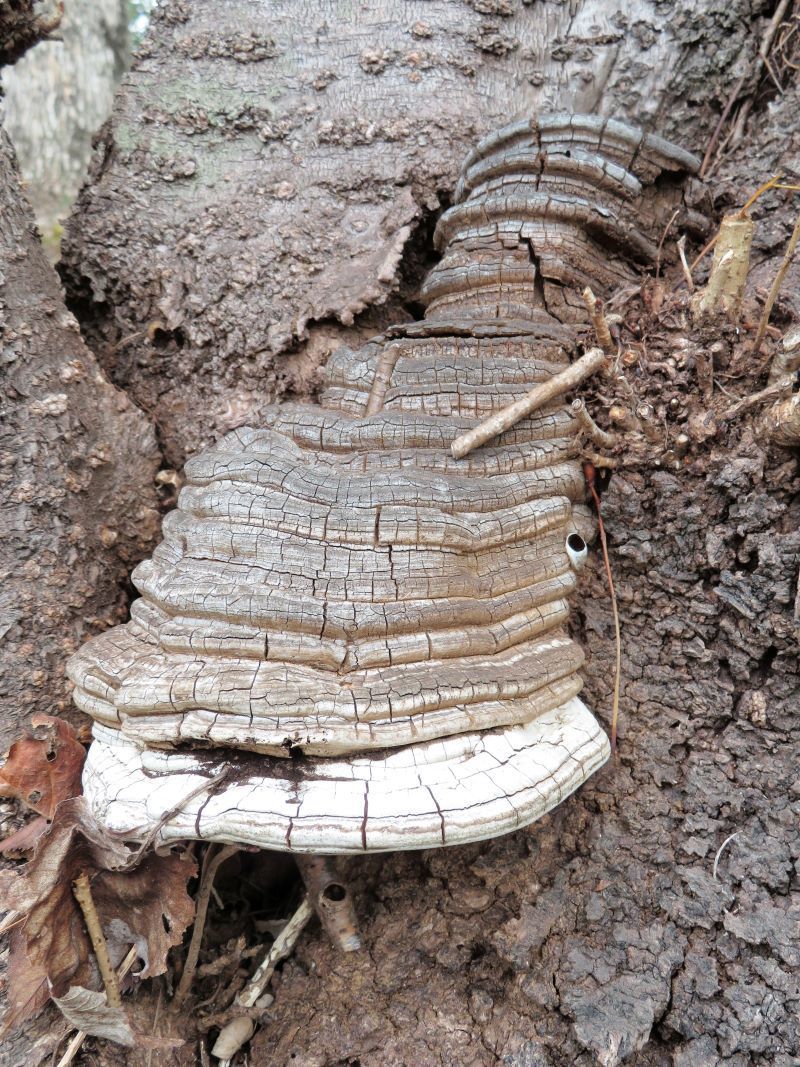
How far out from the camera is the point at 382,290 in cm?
246

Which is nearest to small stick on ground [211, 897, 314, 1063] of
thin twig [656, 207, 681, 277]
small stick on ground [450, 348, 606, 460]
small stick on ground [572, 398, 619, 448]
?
small stick on ground [450, 348, 606, 460]

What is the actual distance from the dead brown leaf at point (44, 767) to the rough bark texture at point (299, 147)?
1.07 meters

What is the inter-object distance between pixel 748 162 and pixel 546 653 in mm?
2214

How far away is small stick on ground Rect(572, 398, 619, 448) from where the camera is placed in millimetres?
2004

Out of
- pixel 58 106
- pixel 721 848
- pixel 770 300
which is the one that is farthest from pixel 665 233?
pixel 58 106

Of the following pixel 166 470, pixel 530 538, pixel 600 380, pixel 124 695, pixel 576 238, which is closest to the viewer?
pixel 124 695

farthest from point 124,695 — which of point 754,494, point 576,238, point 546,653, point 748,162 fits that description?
point 748,162

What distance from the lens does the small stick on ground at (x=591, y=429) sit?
6.57 feet

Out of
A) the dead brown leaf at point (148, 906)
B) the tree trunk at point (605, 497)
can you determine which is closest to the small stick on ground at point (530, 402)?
the tree trunk at point (605, 497)

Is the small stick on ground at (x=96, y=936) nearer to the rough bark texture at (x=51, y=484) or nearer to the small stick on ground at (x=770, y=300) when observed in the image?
the rough bark texture at (x=51, y=484)

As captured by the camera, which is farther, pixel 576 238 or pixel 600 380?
pixel 576 238

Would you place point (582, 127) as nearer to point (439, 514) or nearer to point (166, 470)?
point (439, 514)

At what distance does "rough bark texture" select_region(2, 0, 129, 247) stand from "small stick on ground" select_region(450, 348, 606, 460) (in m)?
8.18

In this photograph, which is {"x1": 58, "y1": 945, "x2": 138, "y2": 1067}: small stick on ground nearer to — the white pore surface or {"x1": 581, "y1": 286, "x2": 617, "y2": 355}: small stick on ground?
the white pore surface
